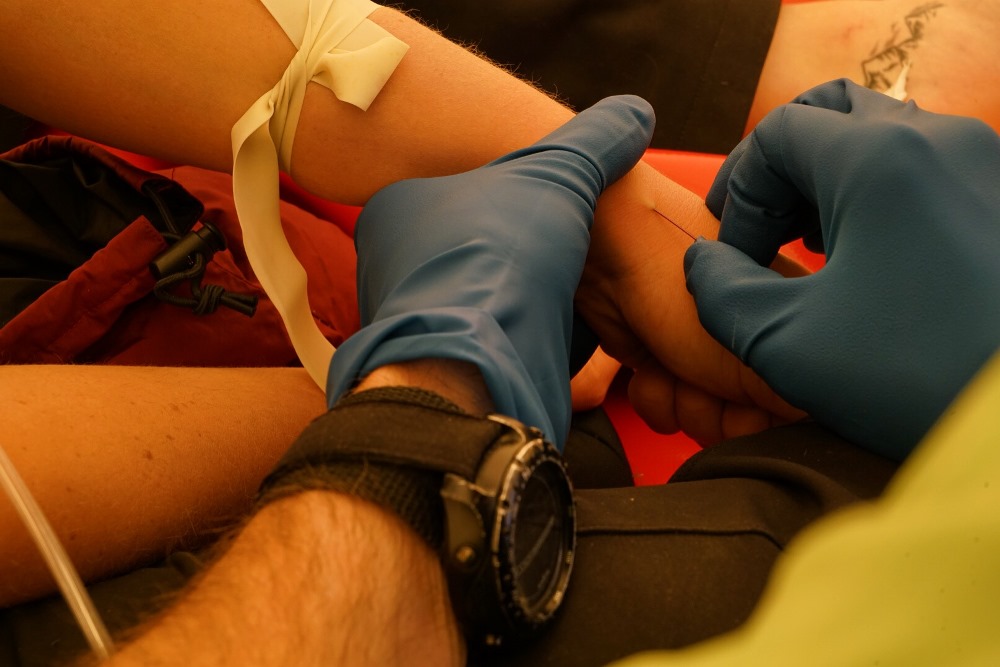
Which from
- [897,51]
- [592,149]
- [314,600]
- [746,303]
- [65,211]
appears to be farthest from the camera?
[897,51]

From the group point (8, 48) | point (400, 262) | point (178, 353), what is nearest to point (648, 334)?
point (400, 262)

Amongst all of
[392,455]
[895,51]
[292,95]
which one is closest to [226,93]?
[292,95]

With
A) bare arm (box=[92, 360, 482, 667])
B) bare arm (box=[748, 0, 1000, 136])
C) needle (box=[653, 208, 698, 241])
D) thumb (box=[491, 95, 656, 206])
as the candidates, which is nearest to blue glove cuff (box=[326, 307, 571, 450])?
bare arm (box=[92, 360, 482, 667])

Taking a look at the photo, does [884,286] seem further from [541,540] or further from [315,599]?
[315,599]

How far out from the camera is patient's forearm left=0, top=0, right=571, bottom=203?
2.16 feet

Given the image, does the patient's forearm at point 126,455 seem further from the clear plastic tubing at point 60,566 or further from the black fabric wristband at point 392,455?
the black fabric wristband at point 392,455

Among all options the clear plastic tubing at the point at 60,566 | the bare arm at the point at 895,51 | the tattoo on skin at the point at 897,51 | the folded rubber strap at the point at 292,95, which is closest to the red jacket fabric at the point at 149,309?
the folded rubber strap at the point at 292,95

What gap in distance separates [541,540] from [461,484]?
0.24 feet

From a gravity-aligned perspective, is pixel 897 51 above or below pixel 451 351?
above

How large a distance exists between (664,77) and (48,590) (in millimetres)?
1028

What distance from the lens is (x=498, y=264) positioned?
560 millimetres

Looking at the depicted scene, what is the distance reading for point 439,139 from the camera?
0.73 metres

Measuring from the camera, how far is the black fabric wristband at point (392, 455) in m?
0.40

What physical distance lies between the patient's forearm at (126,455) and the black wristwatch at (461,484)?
207 millimetres
